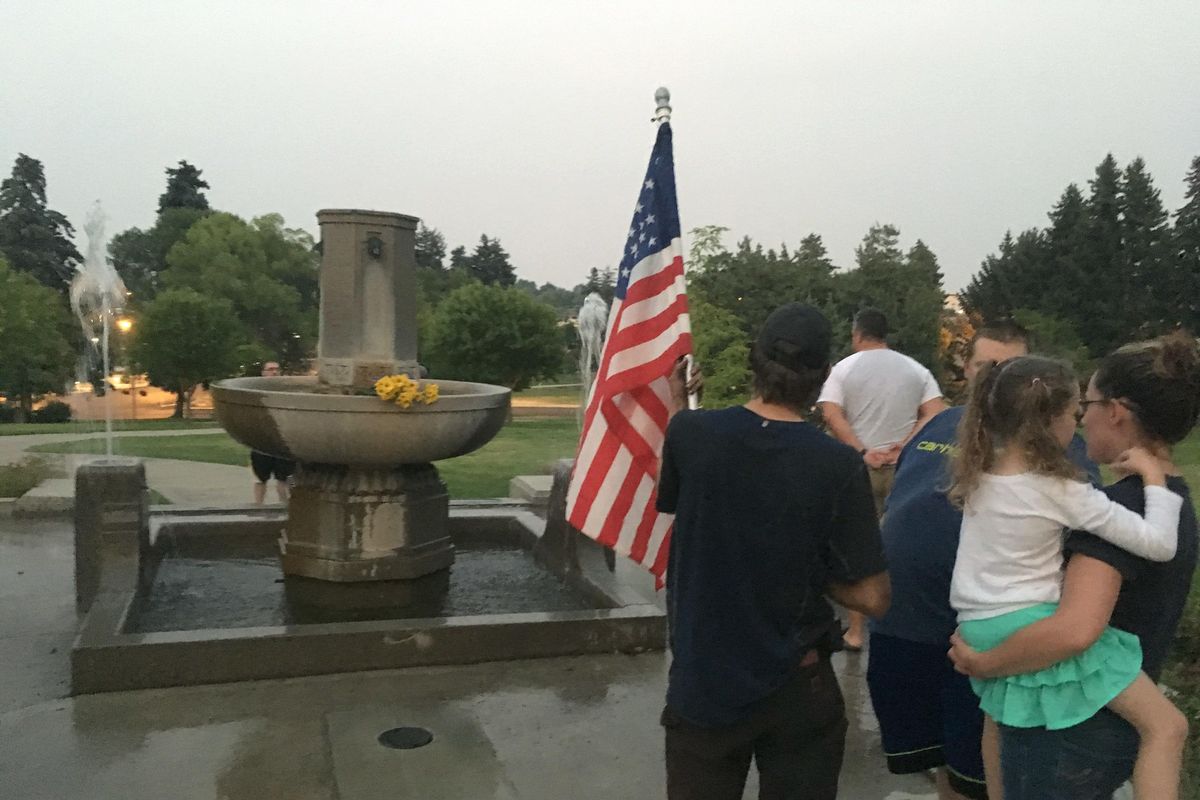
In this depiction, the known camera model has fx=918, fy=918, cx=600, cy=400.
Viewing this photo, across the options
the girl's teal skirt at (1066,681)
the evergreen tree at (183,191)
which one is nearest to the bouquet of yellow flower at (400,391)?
the girl's teal skirt at (1066,681)

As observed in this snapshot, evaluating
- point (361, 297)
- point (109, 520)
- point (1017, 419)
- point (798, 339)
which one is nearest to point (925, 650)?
point (1017, 419)

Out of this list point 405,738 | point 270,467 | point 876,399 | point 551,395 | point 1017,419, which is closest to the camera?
point 1017,419

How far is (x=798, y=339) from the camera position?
2307 mm

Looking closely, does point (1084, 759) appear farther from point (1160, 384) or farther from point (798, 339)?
point (798, 339)

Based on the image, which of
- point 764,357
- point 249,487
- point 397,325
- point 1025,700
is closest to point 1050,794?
point 1025,700

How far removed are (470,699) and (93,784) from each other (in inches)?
64.8

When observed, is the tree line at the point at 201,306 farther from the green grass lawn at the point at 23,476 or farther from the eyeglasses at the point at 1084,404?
the eyeglasses at the point at 1084,404

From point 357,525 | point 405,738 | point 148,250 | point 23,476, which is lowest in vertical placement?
point 405,738

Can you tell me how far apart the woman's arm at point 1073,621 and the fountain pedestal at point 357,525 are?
14.6 ft

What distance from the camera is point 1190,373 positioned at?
2.29 meters

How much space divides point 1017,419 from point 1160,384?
1.10 feet

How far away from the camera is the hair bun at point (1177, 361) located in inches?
89.4

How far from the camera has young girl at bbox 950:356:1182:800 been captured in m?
2.23

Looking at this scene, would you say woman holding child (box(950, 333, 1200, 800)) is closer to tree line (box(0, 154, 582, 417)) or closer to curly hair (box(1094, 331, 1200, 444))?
curly hair (box(1094, 331, 1200, 444))
